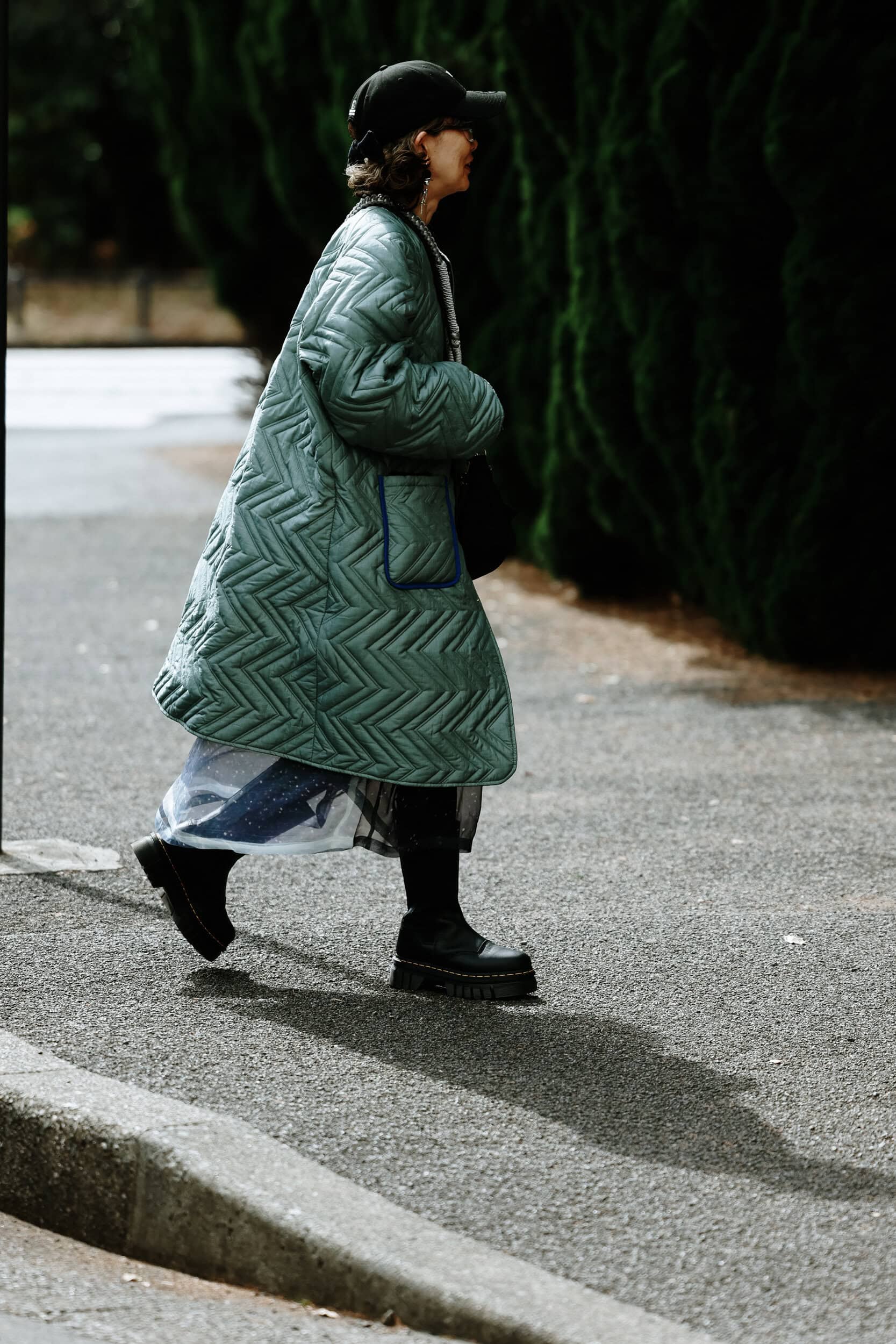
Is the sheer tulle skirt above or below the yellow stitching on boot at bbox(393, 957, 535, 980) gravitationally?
above

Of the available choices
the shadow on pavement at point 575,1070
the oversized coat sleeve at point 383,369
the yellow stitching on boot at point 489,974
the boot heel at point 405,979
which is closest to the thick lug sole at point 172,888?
the shadow on pavement at point 575,1070

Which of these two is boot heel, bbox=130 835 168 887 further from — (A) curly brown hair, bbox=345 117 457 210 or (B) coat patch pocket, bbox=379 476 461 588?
(A) curly brown hair, bbox=345 117 457 210

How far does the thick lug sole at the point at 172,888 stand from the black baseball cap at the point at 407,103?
1504 mm

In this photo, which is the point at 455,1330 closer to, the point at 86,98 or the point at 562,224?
the point at 562,224

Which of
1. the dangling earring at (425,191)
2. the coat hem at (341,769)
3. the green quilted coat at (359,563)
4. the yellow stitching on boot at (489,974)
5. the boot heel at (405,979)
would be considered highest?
the dangling earring at (425,191)

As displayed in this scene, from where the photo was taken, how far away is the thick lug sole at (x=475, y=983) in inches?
164

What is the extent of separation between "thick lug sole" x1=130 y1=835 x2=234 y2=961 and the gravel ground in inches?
40.1

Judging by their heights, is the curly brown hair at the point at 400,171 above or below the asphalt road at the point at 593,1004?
above

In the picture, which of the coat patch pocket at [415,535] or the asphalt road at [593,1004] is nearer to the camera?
the asphalt road at [593,1004]

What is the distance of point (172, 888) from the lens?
421 cm

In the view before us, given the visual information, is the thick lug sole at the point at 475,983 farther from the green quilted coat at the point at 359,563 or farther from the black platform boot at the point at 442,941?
the green quilted coat at the point at 359,563

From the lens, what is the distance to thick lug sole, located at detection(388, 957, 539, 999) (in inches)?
164

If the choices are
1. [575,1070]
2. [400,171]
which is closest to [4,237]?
[400,171]

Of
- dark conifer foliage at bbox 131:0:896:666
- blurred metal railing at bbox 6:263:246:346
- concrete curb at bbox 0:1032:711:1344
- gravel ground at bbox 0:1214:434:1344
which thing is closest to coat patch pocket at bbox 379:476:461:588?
concrete curb at bbox 0:1032:711:1344
